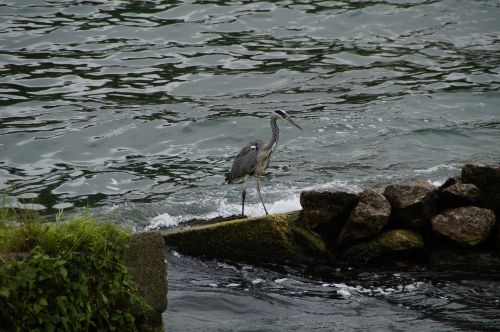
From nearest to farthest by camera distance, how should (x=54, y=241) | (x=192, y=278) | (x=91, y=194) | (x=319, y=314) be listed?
(x=54, y=241) → (x=319, y=314) → (x=192, y=278) → (x=91, y=194)

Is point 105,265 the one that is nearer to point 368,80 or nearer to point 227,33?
point 368,80

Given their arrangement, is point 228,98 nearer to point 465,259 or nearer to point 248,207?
point 248,207

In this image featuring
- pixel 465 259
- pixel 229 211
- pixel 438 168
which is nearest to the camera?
pixel 465 259

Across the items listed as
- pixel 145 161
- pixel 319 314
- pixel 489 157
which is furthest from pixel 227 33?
pixel 319 314

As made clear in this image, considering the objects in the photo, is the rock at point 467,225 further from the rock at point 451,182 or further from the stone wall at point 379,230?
the rock at point 451,182

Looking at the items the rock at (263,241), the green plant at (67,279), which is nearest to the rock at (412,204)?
the rock at (263,241)

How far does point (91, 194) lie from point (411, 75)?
7.66 m

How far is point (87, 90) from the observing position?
49.7 feet

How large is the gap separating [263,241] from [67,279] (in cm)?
303

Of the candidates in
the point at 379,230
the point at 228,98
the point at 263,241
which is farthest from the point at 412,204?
the point at 228,98

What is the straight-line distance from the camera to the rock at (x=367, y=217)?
781 cm

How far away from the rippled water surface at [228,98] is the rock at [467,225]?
3.40 ft

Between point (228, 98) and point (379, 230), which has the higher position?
point (379, 230)

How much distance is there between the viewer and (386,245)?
7883mm
